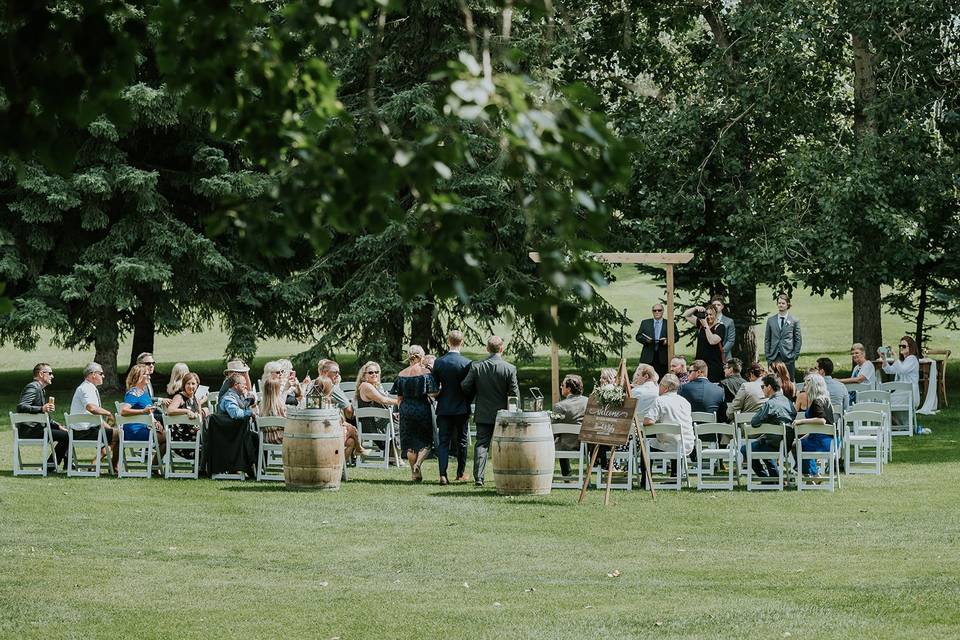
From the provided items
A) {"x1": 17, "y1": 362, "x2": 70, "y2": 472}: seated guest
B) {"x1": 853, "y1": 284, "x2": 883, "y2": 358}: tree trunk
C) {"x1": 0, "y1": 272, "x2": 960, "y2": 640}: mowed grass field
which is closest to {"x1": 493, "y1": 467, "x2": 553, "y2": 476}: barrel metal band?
{"x1": 0, "y1": 272, "x2": 960, "y2": 640}: mowed grass field

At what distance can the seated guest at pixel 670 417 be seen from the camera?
16.0m

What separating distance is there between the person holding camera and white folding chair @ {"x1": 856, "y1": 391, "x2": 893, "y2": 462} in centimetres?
219

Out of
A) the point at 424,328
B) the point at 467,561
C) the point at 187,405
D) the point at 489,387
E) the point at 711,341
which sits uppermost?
the point at 424,328

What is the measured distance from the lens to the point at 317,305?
3094 cm

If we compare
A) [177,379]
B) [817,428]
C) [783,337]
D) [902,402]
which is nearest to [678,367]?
[817,428]

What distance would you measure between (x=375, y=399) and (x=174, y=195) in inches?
575

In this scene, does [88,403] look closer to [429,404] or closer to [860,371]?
[429,404]

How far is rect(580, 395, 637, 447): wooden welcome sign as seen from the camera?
1461 cm

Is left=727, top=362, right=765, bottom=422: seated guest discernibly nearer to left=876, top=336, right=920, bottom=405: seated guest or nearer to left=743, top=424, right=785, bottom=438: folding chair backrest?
left=743, top=424, right=785, bottom=438: folding chair backrest

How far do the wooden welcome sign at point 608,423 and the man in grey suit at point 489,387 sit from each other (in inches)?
49.7

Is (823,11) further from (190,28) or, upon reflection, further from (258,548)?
(190,28)

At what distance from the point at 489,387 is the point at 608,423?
5.89 ft

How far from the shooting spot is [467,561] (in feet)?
37.0

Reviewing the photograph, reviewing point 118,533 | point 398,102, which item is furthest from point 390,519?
point 398,102
